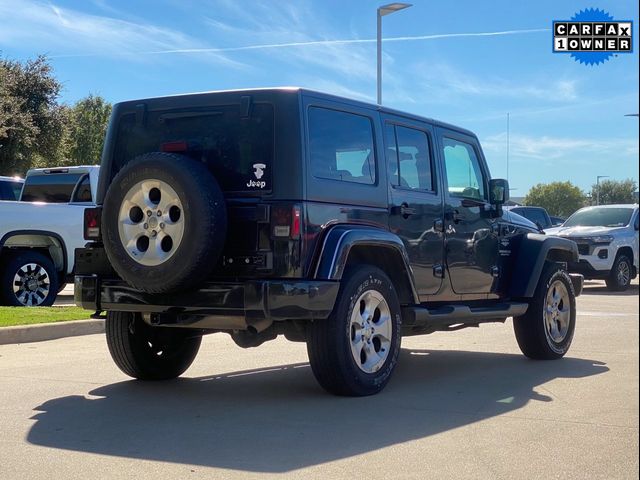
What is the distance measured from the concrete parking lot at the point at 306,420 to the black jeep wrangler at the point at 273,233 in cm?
46

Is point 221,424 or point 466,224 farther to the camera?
point 466,224

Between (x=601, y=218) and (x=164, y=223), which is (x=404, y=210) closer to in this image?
(x=164, y=223)

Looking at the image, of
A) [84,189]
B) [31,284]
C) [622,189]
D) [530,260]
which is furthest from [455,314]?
[84,189]

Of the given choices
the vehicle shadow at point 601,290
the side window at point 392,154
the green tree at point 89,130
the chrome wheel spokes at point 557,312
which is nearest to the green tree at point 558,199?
the vehicle shadow at point 601,290

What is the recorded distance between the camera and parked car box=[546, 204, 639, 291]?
719 inches

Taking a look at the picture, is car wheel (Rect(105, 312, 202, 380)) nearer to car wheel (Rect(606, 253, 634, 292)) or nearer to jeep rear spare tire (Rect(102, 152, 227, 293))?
jeep rear spare tire (Rect(102, 152, 227, 293))

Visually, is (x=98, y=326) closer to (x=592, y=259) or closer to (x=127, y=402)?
(x=127, y=402)

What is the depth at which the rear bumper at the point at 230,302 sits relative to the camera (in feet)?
18.7

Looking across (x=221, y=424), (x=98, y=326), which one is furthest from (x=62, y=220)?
(x=221, y=424)

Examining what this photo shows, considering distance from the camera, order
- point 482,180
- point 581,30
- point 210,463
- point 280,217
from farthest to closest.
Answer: point 482,180 → point 280,217 → point 210,463 → point 581,30

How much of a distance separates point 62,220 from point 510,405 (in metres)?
7.94

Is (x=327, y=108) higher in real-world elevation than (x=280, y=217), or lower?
higher

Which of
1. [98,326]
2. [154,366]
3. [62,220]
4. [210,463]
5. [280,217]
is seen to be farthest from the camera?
[62,220]

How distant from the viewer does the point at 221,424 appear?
5512 mm
